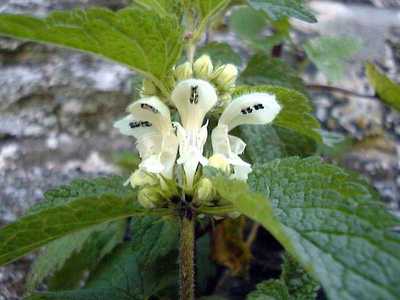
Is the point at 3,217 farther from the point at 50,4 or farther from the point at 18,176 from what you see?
the point at 50,4

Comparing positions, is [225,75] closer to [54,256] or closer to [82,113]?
[54,256]

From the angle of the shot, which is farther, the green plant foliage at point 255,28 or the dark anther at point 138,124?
the green plant foliage at point 255,28

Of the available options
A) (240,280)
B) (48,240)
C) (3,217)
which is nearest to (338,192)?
(48,240)

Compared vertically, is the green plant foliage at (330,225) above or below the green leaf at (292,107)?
below

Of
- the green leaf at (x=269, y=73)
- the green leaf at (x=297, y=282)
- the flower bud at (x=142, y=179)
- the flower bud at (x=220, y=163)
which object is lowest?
the green leaf at (x=297, y=282)

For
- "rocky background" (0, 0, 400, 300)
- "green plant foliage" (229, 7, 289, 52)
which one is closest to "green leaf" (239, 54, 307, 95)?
"green plant foliage" (229, 7, 289, 52)

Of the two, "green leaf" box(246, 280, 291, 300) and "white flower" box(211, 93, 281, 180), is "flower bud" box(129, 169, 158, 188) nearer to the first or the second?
"white flower" box(211, 93, 281, 180)

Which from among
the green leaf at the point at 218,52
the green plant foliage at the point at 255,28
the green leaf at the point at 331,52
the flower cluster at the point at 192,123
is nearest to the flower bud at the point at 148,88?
the flower cluster at the point at 192,123

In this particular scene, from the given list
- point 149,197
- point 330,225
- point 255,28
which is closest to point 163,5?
point 149,197

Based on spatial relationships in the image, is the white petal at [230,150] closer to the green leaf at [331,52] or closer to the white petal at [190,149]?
the white petal at [190,149]
